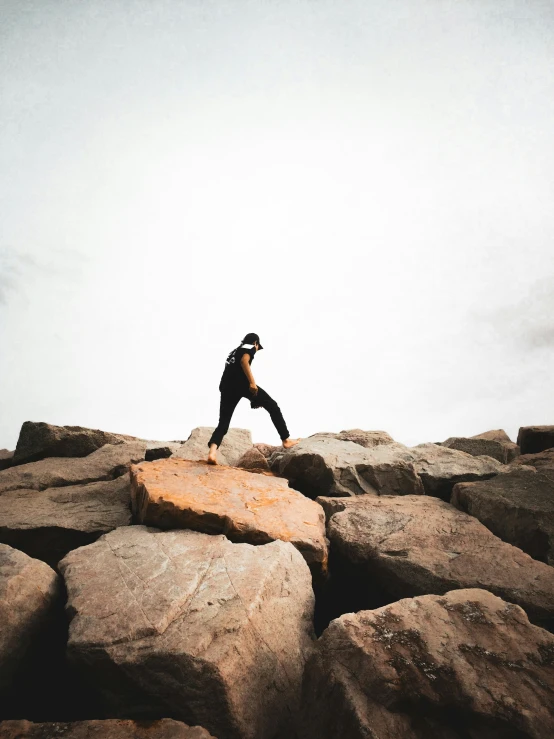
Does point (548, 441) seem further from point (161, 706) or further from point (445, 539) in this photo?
point (161, 706)

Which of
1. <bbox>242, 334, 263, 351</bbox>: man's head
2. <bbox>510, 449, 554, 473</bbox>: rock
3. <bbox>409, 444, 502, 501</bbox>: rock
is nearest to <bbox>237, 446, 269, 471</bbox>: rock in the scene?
<bbox>242, 334, 263, 351</bbox>: man's head

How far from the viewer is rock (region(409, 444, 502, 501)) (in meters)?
5.45

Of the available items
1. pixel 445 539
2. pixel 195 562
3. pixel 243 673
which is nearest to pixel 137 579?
pixel 195 562

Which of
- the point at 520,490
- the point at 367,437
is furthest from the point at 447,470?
the point at 367,437

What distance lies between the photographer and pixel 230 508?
3.86 meters

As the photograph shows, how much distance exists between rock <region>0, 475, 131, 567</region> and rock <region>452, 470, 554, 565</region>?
4107 millimetres

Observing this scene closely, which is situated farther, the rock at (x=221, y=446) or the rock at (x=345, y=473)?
the rock at (x=221, y=446)

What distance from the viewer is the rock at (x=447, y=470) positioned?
17.9 feet

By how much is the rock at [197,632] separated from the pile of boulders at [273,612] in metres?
0.01

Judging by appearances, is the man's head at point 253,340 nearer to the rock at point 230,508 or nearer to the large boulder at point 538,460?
the rock at point 230,508

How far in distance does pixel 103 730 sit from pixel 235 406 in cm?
494

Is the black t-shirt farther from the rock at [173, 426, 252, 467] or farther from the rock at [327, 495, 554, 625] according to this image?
the rock at [327, 495, 554, 625]

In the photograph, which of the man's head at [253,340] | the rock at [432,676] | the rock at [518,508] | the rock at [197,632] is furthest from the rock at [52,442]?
the rock at [518,508]

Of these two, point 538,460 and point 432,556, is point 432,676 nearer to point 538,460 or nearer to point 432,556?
point 432,556
